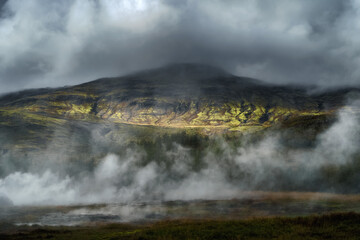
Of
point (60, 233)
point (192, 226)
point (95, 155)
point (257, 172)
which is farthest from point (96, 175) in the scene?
point (192, 226)

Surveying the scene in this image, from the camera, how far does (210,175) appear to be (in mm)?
143250

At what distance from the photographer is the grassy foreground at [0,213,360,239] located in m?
47.1

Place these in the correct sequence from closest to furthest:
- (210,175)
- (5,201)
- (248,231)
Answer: (248,231) → (5,201) → (210,175)

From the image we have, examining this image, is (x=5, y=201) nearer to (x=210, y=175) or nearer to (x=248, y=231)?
(x=210, y=175)

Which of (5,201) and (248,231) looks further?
(5,201)

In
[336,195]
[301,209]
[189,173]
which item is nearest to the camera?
[301,209]

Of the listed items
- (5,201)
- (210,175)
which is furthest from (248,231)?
(5,201)

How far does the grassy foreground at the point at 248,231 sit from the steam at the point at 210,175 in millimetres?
51491

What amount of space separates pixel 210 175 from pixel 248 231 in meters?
93.2

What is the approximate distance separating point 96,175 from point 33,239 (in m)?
101

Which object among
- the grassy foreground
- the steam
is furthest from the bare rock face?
the grassy foreground

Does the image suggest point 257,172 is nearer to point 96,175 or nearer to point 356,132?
point 356,132

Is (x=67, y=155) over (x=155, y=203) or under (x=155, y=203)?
over

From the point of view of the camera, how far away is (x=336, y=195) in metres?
95.6
